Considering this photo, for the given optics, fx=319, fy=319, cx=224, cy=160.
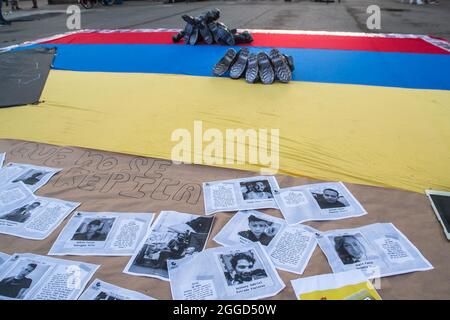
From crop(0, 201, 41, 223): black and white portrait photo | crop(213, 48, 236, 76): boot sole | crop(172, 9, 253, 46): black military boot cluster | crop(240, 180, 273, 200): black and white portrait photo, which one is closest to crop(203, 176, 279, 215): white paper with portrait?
crop(240, 180, 273, 200): black and white portrait photo

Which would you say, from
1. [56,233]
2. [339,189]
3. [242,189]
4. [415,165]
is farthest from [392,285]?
[56,233]

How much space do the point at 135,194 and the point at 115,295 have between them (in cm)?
57

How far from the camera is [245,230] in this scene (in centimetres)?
133

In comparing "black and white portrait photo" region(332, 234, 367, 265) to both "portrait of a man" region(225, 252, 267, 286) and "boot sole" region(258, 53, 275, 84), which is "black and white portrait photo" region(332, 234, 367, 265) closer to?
"portrait of a man" region(225, 252, 267, 286)

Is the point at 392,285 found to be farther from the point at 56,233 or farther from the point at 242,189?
the point at 56,233

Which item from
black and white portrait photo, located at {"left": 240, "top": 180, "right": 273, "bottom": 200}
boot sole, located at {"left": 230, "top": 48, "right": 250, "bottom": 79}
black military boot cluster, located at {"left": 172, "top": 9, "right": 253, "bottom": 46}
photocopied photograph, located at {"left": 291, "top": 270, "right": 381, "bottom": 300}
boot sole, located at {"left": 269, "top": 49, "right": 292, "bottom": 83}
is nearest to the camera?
photocopied photograph, located at {"left": 291, "top": 270, "right": 381, "bottom": 300}

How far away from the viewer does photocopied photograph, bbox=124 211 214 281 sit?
1163 mm

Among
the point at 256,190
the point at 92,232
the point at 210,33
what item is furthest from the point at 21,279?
the point at 210,33

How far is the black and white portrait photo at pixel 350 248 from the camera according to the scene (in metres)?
1.18

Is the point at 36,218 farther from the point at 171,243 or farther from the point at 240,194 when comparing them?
the point at 240,194

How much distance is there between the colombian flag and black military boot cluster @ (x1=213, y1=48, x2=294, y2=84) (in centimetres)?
10

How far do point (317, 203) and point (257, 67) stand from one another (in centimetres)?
183

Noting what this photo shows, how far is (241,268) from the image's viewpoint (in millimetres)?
1153

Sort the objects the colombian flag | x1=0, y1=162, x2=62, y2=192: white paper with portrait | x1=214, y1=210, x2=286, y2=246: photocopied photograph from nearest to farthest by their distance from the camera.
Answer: x1=214, y1=210, x2=286, y2=246: photocopied photograph, x1=0, y1=162, x2=62, y2=192: white paper with portrait, the colombian flag
